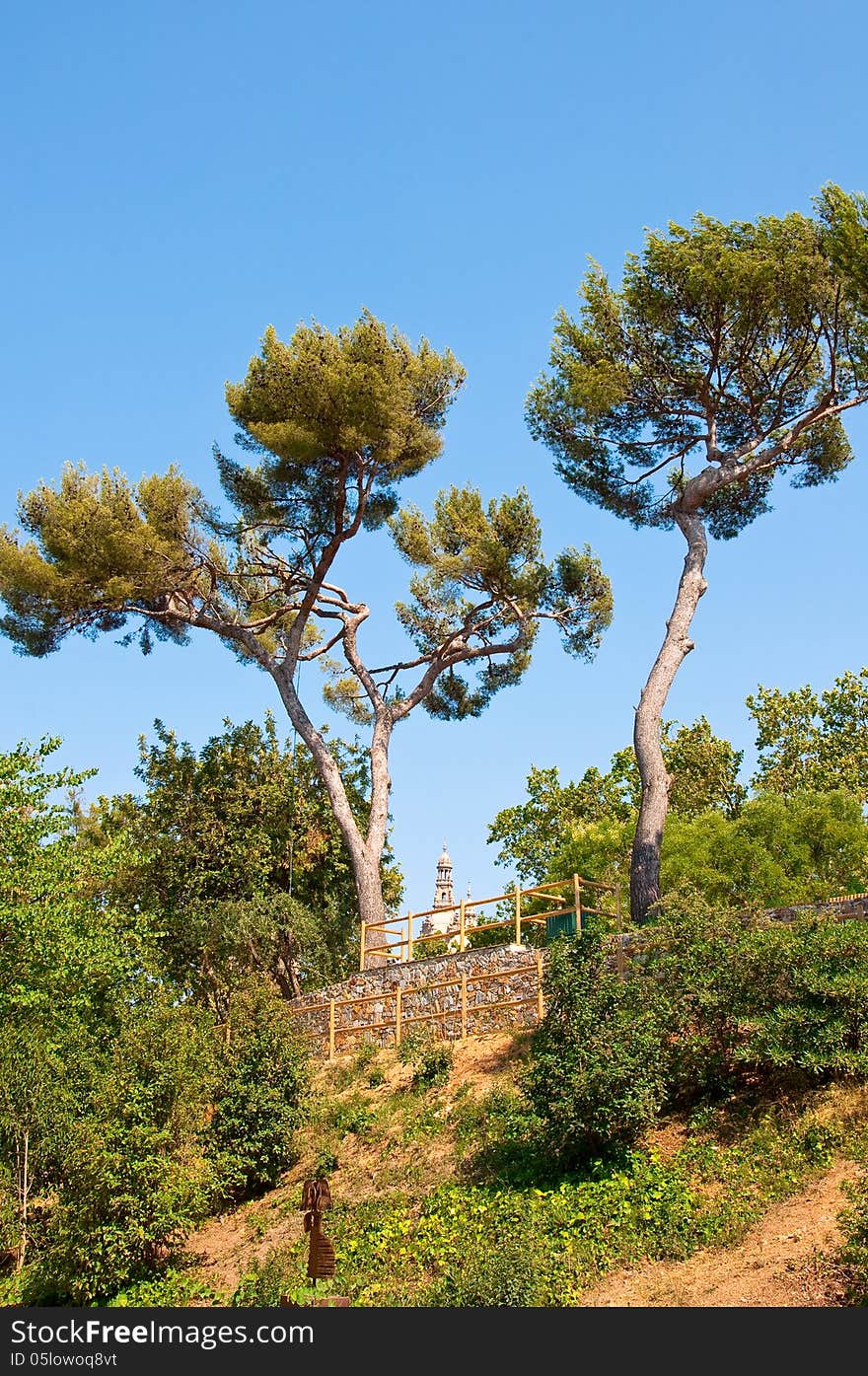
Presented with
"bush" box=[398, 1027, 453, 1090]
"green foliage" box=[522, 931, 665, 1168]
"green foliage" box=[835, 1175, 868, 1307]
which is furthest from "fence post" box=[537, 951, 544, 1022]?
"green foliage" box=[835, 1175, 868, 1307]

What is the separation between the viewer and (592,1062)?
14.8 metres

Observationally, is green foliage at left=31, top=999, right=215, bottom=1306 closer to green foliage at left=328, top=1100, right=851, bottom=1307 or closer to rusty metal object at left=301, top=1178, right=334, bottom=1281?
green foliage at left=328, top=1100, right=851, bottom=1307

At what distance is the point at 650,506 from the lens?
2550cm

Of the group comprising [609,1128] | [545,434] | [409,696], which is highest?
[545,434]

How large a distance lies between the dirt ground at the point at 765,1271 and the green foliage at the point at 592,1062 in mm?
2212

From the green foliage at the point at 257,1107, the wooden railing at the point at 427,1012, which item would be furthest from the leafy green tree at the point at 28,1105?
the wooden railing at the point at 427,1012

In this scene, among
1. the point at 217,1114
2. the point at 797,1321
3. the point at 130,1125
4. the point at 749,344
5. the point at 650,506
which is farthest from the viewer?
the point at 650,506

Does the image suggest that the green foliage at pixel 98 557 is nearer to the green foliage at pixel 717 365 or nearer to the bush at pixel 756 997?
the green foliage at pixel 717 365

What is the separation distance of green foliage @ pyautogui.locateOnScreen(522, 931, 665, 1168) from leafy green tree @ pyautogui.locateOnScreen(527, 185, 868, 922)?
15.6ft

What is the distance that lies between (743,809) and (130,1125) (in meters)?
17.8

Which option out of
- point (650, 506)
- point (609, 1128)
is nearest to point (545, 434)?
point (650, 506)

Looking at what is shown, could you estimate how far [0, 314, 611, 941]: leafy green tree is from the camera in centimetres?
2633

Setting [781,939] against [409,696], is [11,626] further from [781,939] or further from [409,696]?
[781,939]

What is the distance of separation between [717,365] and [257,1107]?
1460 cm
